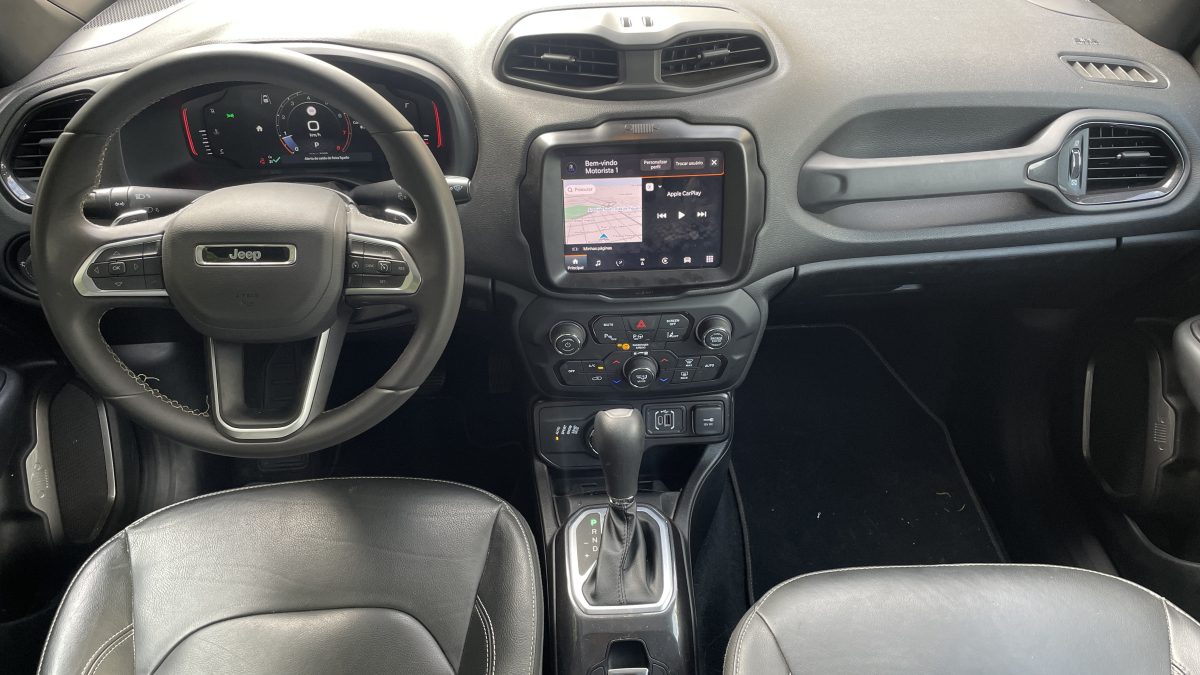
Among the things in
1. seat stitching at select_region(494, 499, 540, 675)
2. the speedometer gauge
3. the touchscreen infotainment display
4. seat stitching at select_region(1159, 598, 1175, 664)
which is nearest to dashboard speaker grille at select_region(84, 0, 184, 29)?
the speedometer gauge

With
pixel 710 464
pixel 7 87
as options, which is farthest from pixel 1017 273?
pixel 7 87

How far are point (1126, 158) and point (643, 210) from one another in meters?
0.78

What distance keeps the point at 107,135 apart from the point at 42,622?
3.35 ft

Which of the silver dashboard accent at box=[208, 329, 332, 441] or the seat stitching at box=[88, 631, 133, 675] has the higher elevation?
the silver dashboard accent at box=[208, 329, 332, 441]

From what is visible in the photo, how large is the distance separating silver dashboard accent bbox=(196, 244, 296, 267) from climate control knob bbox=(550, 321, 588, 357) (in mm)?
476

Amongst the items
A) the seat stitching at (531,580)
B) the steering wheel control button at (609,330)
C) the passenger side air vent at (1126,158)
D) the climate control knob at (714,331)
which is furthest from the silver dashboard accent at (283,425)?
the passenger side air vent at (1126,158)

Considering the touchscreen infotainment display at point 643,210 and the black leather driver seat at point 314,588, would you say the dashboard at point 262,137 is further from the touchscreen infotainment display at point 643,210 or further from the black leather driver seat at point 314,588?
the black leather driver seat at point 314,588

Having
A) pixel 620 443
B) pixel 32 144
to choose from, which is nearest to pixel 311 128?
pixel 32 144

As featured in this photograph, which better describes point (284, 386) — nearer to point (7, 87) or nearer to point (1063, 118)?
point (7, 87)

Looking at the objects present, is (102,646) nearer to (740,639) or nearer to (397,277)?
(397,277)

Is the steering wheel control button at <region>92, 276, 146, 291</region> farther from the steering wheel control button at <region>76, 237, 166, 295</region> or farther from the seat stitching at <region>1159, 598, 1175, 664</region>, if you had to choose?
the seat stitching at <region>1159, 598, 1175, 664</region>

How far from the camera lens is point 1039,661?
101 cm

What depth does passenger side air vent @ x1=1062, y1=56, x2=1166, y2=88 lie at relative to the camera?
4.39 ft

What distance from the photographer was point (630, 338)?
1.39 meters
